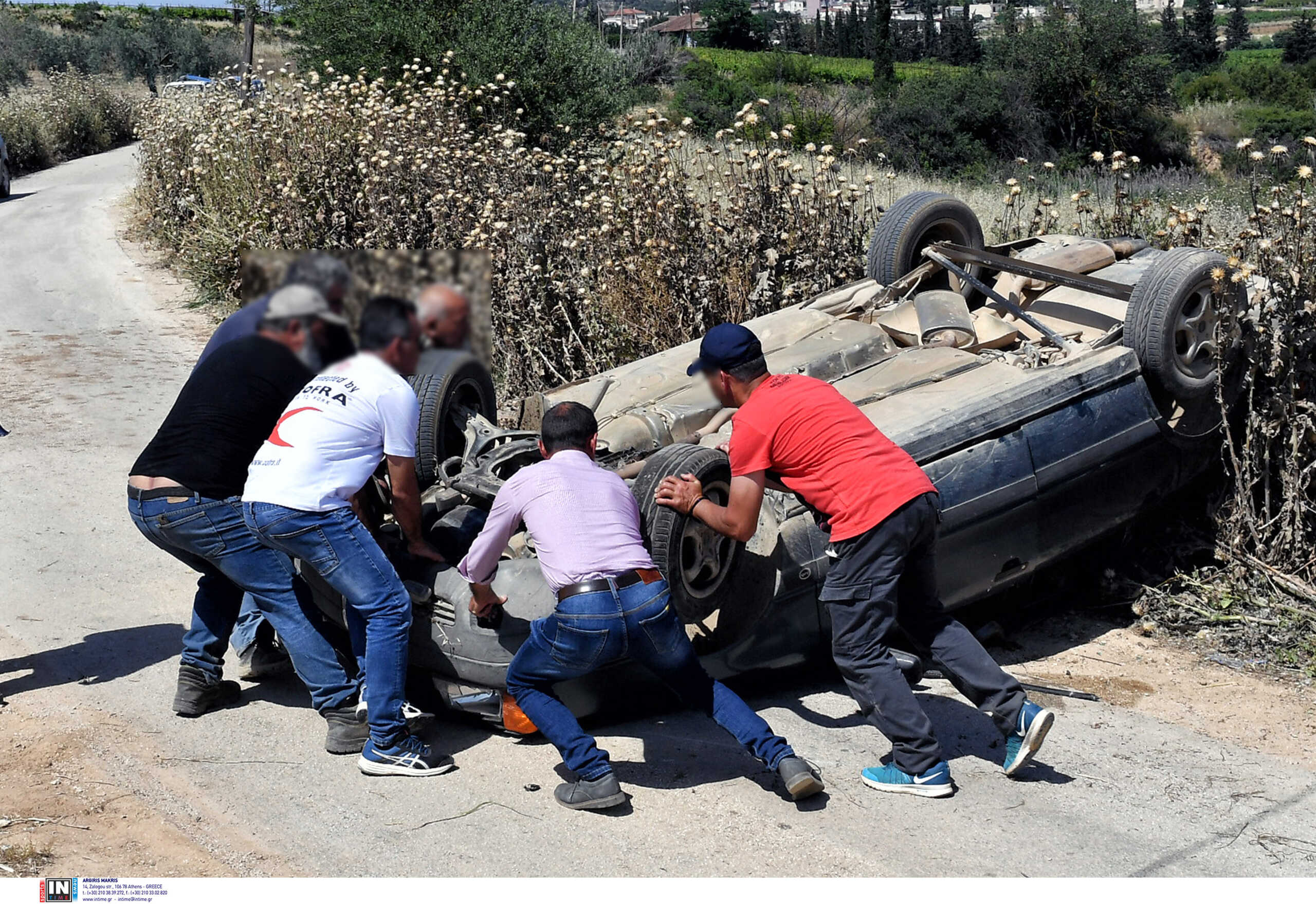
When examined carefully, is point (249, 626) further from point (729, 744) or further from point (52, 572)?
point (729, 744)

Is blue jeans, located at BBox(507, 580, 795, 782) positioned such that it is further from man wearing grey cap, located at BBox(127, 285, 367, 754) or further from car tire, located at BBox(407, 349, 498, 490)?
car tire, located at BBox(407, 349, 498, 490)

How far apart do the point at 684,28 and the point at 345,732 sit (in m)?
85.0

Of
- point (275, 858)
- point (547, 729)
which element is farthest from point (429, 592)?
point (275, 858)

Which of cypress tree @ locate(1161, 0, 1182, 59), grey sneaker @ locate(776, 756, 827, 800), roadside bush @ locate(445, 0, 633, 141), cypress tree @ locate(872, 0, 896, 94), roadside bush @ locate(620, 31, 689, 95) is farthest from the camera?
cypress tree @ locate(1161, 0, 1182, 59)

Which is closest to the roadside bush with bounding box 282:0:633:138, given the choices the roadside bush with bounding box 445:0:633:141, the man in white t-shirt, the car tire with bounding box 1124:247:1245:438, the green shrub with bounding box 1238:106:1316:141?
the roadside bush with bounding box 445:0:633:141

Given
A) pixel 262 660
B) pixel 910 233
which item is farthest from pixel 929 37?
pixel 262 660

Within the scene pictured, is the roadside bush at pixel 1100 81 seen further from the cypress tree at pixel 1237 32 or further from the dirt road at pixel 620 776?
the cypress tree at pixel 1237 32

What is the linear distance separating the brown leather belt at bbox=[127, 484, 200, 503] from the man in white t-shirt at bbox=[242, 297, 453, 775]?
32 centimetres

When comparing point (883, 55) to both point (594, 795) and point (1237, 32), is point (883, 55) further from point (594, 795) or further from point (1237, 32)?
point (594, 795)

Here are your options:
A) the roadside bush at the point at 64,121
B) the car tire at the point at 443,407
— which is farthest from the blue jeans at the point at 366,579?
the roadside bush at the point at 64,121

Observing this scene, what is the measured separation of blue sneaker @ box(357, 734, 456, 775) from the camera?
4582 mm

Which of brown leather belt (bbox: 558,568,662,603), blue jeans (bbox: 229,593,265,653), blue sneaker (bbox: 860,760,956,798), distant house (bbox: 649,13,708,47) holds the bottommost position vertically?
blue sneaker (bbox: 860,760,956,798)

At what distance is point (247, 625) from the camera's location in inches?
221

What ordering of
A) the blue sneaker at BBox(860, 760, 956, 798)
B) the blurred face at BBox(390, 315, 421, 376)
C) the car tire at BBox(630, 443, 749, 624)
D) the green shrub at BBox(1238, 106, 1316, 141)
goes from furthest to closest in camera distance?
the green shrub at BBox(1238, 106, 1316, 141)
the car tire at BBox(630, 443, 749, 624)
the blue sneaker at BBox(860, 760, 956, 798)
the blurred face at BBox(390, 315, 421, 376)
